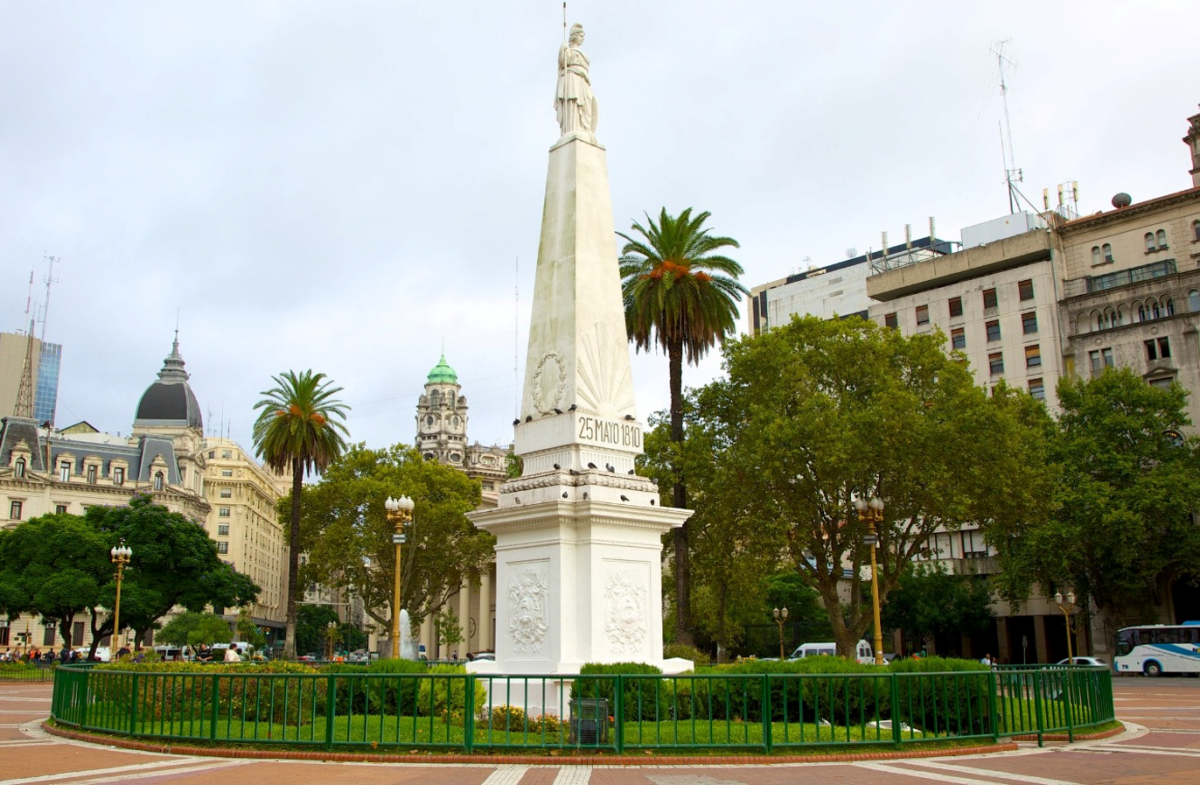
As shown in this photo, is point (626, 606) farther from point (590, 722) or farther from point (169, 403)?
point (169, 403)

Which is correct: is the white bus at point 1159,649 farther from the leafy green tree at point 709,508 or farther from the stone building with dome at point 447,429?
the stone building with dome at point 447,429

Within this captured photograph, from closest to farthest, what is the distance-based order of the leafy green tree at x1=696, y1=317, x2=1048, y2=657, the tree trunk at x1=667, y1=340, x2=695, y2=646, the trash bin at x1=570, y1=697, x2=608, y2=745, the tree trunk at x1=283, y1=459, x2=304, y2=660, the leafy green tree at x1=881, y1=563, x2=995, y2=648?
the trash bin at x1=570, y1=697, x2=608, y2=745, the leafy green tree at x1=696, y1=317, x2=1048, y2=657, the tree trunk at x1=667, y1=340, x2=695, y2=646, the tree trunk at x1=283, y1=459, x2=304, y2=660, the leafy green tree at x1=881, y1=563, x2=995, y2=648

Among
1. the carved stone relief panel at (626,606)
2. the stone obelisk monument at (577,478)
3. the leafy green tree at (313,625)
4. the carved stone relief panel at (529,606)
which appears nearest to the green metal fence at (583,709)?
the carved stone relief panel at (529,606)

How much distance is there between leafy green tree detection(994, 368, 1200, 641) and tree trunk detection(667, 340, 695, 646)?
16388mm

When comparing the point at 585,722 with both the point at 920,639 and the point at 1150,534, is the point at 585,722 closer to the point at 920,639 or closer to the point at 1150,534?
the point at 1150,534

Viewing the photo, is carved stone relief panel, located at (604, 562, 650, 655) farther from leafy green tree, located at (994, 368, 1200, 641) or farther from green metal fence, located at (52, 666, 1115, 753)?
leafy green tree, located at (994, 368, 1200, 641)

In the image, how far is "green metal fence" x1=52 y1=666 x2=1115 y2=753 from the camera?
12.6 meters

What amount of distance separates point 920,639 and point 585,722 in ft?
168

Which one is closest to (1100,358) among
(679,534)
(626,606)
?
(679,534)

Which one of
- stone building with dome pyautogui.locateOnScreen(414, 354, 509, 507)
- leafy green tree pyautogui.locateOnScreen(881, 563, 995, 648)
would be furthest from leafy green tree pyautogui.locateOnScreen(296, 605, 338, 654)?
leafy green tree pyautogui.locateOnScreen(881, 563, 995, 648)

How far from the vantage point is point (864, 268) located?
84375 mm

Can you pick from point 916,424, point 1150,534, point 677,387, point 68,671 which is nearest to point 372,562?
point 677,387

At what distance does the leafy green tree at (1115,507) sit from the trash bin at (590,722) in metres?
35.7

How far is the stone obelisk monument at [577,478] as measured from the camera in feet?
52.7
